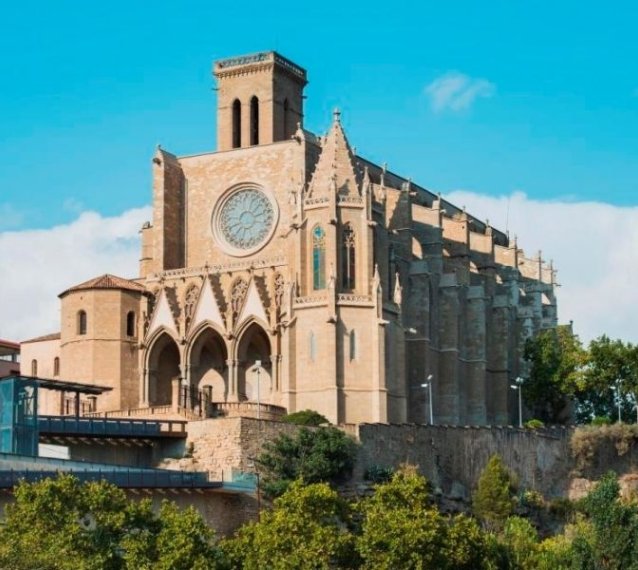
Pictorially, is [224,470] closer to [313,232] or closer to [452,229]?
[313,232]

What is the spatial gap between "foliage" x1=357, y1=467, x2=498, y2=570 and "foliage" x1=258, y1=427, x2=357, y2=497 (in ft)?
21.3

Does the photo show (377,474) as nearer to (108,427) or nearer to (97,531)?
(108,427)

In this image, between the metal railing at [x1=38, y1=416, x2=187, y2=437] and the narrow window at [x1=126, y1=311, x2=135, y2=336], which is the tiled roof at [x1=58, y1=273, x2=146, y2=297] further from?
the metal railing at [x1=38, y1=416, x2=187, y2=437]

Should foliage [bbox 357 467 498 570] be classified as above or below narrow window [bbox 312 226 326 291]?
below

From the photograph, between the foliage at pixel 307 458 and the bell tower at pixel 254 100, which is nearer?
the foliage at pixel 307 458

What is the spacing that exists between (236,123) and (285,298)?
18.6 m

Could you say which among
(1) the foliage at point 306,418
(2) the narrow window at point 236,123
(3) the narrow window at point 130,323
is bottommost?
(1) the foliage at point 306,418

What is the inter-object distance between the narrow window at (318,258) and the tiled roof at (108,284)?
10808 millimetres

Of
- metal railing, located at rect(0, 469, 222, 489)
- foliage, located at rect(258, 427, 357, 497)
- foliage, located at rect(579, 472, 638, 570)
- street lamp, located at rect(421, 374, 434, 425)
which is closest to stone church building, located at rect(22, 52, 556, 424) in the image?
street lamp, located at rect(421, 374, 434, 425)

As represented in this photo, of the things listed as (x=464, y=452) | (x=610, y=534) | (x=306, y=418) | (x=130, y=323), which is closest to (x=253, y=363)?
(x=130, y=323)

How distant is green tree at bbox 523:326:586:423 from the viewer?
90.7 meters

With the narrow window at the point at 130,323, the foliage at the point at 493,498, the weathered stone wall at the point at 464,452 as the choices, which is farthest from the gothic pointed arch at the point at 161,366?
the foliage at the point at 493,498

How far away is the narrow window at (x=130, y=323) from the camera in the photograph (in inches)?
3223

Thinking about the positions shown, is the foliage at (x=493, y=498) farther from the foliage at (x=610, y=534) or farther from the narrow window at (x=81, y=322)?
the narrow window at (x=81, y=322)
